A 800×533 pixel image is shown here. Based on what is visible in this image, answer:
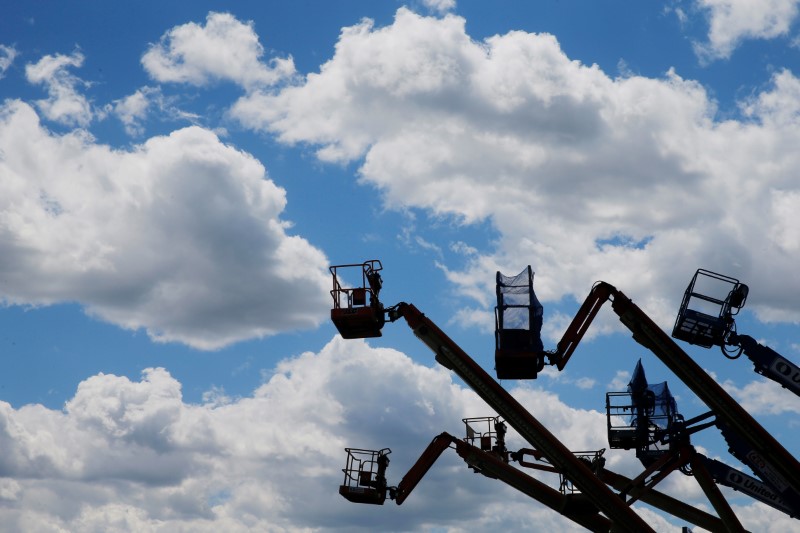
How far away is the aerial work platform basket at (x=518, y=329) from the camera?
22.6m

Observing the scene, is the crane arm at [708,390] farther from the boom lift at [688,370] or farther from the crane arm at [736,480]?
the crane arm at [736,480]

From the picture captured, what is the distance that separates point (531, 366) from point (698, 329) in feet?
12.5

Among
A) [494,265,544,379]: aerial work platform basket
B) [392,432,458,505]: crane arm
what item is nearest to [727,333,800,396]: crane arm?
[494,265,544,379]: aerial work platform basket

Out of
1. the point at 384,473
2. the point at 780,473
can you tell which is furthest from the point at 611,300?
the point at 384,473

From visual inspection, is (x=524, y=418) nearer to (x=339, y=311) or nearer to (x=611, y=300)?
(x=611, y=300)

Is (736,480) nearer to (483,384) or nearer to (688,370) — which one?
(688,370)

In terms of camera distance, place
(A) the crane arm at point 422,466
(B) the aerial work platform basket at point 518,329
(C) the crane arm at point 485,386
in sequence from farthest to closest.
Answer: (A) the crane arm at point 422,466 < (C) the crane arm at point 485,386 < (B) the aerial work platform basket at point 518,329

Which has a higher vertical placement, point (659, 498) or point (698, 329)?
point (698, 329)

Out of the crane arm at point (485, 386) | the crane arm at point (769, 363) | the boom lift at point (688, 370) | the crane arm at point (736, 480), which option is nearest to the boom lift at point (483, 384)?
the crane arm at point (485, 386)

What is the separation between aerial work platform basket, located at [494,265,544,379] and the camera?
22.6 m

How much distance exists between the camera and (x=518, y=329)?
74.3 feet

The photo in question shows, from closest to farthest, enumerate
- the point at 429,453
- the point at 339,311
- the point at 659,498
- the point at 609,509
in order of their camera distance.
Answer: the point at 339,311 < the point at 609,509 < the point at 429,453 < the point at 659,498

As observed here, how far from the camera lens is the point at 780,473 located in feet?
75.7

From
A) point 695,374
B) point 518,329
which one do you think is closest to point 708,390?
point 695,374
